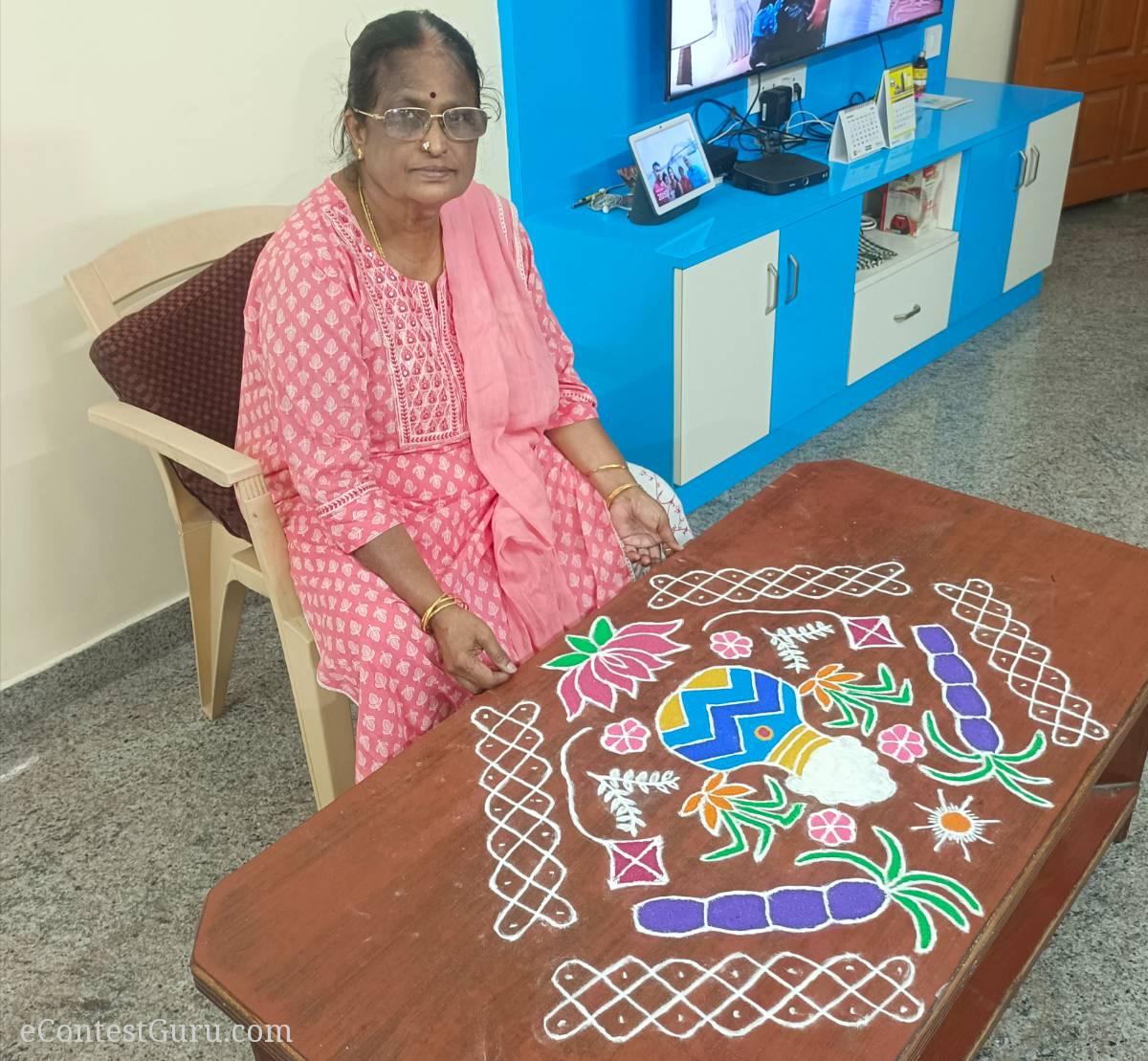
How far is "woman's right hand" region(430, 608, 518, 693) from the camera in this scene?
144 cm

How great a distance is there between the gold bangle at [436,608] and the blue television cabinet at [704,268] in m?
1.15

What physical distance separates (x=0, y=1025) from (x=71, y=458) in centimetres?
98

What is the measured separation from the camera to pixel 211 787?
200 centimetres

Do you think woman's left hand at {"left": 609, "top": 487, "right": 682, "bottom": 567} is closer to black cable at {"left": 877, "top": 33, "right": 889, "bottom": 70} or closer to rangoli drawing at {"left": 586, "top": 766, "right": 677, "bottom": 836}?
rangoli drawing at {"left": 586, "top": 766, "right": 677, "bottom": 836}

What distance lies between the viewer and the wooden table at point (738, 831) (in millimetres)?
980

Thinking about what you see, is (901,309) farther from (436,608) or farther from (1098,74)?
(436,608)

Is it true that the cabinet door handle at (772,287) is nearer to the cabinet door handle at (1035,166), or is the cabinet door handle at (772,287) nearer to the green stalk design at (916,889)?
the cabinet door handle at (1035,166)

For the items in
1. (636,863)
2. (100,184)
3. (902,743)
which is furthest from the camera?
(100,184)

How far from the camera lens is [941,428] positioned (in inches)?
122

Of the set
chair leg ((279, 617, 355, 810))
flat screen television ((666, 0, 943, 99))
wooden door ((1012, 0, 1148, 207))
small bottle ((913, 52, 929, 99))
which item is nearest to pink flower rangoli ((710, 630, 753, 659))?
chair leg ((279, 617, 355, 810))

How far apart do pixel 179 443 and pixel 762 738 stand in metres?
0.94

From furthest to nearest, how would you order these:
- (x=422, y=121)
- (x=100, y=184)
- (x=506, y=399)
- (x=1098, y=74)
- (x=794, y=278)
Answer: (x=1098, y=74) → (x=794, y=278) → (x=100, y=184) → (x=506, y=399) → (x=422, y=121)

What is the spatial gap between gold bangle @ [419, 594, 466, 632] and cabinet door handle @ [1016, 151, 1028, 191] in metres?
2.74

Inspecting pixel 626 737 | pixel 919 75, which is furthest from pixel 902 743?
pixel 919 75
